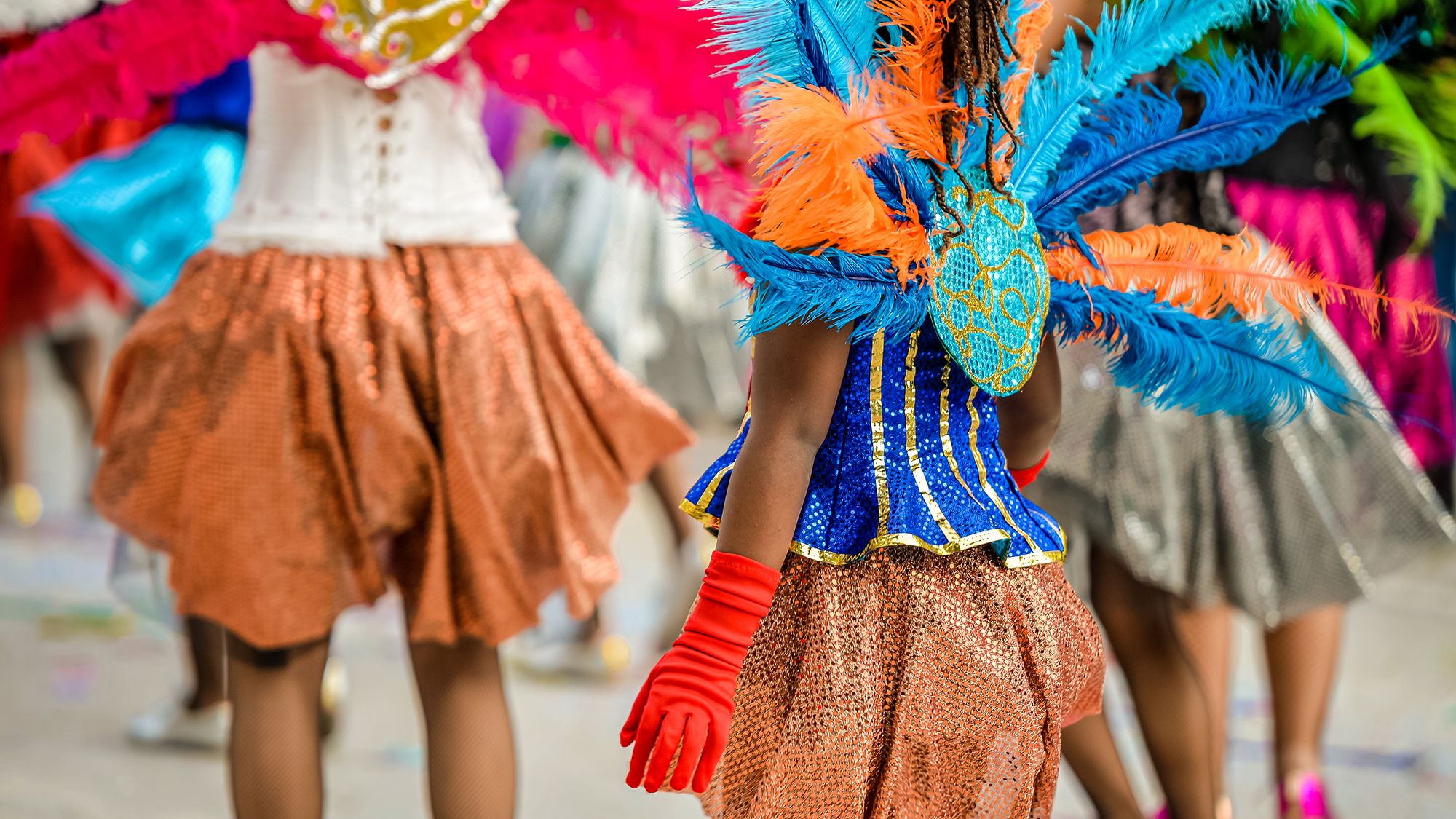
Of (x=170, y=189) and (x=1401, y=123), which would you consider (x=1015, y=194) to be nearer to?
(x=1401, y=123)

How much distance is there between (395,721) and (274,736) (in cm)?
108

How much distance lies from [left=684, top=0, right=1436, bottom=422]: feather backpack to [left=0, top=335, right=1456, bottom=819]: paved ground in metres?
1.31

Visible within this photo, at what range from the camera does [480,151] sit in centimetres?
185

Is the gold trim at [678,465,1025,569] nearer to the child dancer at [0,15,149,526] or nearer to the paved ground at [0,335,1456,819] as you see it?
the paved ground at [0,335,1456,819]

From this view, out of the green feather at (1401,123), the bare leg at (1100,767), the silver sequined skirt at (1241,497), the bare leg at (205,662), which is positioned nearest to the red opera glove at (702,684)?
the bare leg at (1100,767)

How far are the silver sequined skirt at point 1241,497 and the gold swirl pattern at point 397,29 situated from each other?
36.2 inches

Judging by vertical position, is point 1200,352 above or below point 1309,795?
above

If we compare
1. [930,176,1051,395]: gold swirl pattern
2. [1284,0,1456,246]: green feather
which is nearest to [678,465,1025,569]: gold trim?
[930,176,1051,395]: gold swirl pattern

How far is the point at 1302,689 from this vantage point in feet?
7.12

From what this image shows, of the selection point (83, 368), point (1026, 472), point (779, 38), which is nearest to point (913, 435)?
point (1026, 472)

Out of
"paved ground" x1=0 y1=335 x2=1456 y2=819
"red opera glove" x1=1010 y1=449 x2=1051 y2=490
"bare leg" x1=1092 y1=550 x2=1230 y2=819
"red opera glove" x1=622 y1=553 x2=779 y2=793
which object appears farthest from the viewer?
"paved ground" x1=0 y1=335 x2=1456 y2=819

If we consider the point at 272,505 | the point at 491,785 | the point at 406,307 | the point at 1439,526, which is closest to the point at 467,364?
the point at 406,307

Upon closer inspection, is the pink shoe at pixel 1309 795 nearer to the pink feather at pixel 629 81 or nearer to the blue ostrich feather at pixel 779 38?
the pink feather at pixel 629 81

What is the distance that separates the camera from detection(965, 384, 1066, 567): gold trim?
4.02ft
